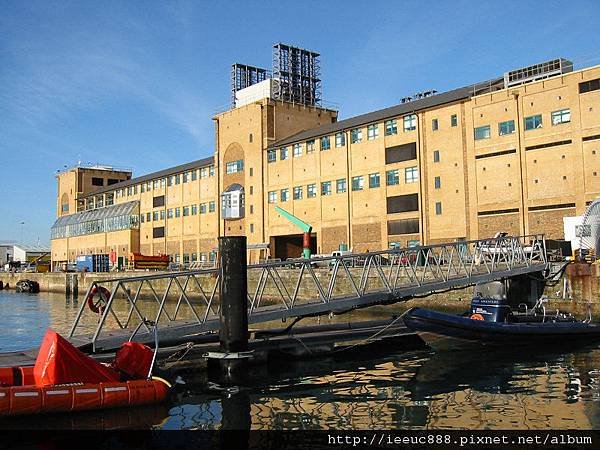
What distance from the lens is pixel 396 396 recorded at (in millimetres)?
14594

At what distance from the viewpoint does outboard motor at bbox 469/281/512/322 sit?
72.5 ft

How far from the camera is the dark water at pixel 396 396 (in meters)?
12.2

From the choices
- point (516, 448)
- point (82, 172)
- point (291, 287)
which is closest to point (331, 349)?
point (516, 448)

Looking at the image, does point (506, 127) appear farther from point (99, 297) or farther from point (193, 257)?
point (193, 257)

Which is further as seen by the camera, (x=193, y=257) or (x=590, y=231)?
(x=193, y=257)

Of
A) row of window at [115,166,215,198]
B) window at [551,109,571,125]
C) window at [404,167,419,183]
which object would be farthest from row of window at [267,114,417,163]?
row of window at [115,166,215,198]

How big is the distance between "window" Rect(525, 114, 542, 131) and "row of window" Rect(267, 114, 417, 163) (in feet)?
33.5

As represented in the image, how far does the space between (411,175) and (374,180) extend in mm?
4139

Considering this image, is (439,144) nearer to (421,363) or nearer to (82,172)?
(421,363)

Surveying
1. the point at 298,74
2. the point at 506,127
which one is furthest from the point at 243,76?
the point at 506,127

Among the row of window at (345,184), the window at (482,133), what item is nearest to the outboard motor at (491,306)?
the window at (482,133)

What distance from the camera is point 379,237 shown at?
52.8 meters

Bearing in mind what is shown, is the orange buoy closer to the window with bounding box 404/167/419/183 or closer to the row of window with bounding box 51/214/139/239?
the window with bounding box 404/167/419/183

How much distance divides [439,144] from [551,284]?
68.8 feet
